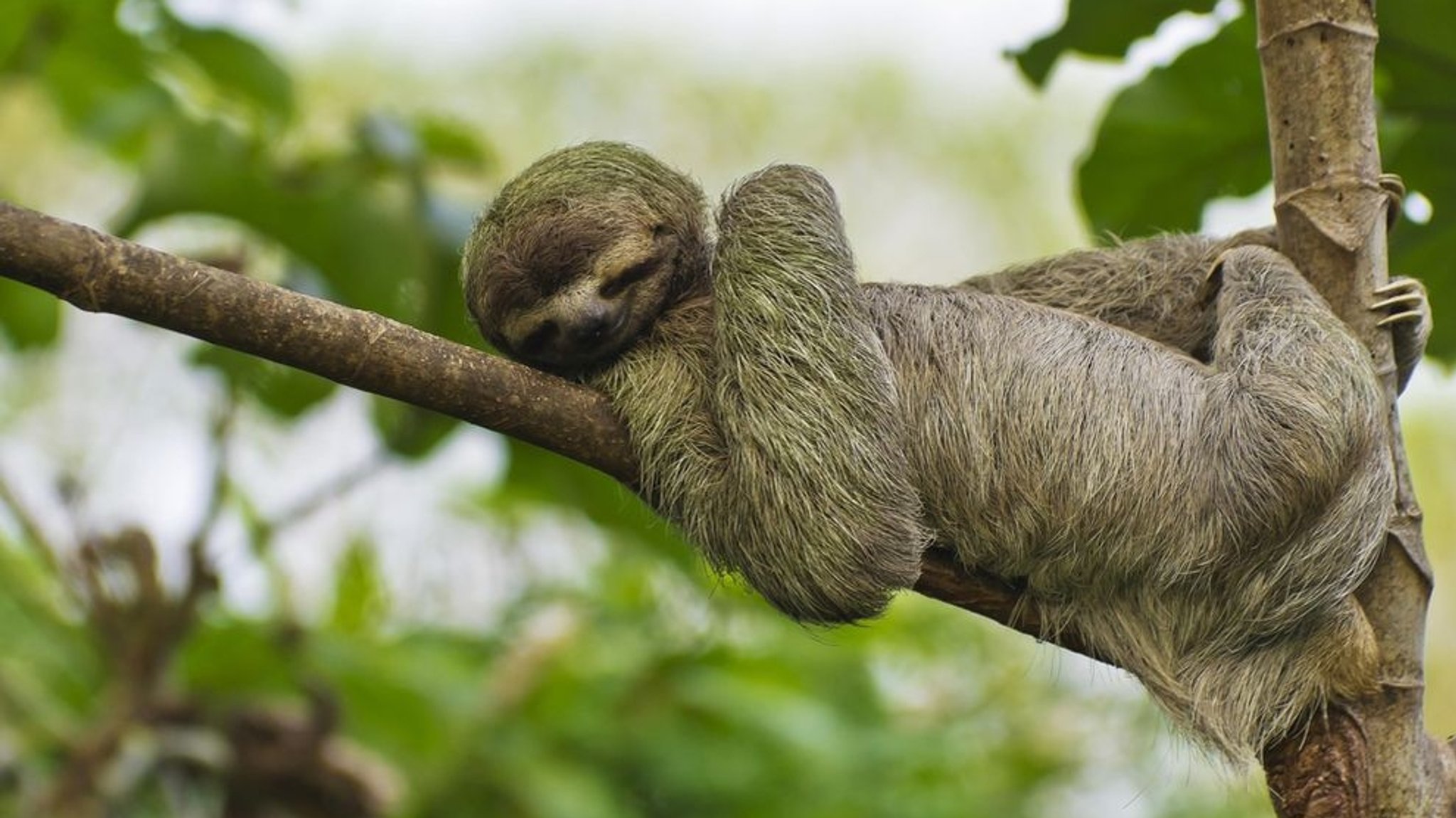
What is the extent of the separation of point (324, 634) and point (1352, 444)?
23.0ft

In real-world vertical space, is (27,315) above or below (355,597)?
above

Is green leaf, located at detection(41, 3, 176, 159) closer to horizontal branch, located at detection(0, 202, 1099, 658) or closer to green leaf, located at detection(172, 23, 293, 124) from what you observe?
green leaf, located at detection(172, 23, 293, 124)

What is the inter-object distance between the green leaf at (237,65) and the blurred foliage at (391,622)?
0.05 ft

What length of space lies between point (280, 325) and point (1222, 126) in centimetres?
421

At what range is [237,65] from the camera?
8367 millimetres

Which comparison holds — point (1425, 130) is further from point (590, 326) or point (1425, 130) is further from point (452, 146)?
point (452, 146)

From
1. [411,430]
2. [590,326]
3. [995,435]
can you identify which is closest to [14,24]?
[411,430]

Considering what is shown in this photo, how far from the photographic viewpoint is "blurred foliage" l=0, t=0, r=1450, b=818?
22.6 feet

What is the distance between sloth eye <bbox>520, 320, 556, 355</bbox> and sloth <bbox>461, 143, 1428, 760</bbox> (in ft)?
0.05

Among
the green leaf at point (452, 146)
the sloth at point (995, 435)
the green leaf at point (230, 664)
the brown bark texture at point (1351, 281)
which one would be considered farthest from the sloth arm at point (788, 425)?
the green leaf at point (230, 664)

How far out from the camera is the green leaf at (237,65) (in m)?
8.26

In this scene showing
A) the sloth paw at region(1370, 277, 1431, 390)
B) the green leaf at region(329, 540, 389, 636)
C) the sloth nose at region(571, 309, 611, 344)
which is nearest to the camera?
the sloth paw at region(1370, 277, 1431, 390)

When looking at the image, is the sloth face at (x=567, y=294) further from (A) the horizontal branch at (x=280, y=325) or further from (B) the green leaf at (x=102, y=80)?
(B) the green leaf at (x=102, y=80)

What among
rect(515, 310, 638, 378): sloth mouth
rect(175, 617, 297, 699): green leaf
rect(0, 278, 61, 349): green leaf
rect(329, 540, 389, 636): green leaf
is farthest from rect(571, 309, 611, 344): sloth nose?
rect(329, 540, 389, 636): green leaf
